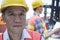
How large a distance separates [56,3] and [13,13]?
2.29 m

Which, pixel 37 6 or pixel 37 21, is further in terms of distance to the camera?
pixel 37 6

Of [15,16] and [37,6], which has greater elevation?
[37,6]

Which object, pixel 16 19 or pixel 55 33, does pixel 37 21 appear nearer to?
pixel 55 33

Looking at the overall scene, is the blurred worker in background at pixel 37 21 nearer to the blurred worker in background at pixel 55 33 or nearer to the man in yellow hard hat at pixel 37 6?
the man in yellow hard hat at pixel 37 6

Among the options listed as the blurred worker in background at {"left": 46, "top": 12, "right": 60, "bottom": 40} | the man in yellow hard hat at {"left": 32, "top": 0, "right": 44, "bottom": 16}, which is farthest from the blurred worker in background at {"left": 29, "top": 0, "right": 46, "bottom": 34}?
the blurred worker in background at {"left": 46, "top": 12, "right": 60, "bottom": 40}

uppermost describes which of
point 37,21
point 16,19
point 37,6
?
point 37,6

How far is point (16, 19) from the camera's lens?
0.85 meters

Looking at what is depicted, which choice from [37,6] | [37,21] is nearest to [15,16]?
[37,21]

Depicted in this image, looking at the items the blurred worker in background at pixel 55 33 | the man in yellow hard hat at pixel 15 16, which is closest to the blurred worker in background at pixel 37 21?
the blurred worker in background at pixel 55 33

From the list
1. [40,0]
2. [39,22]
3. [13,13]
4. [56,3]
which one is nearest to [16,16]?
[13,13]

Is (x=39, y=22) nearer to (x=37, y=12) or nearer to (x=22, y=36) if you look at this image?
(x=37, y=12)

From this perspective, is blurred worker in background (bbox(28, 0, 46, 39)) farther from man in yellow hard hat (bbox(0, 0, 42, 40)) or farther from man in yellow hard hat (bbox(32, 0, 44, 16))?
man in yellow hard hat (bbox(0, 0, 42, 40))

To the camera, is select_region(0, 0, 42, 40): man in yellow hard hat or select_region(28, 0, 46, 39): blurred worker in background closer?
select_region(0, 0, 42, 40): man in yellow hard hat

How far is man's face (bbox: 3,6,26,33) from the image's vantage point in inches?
33.4
